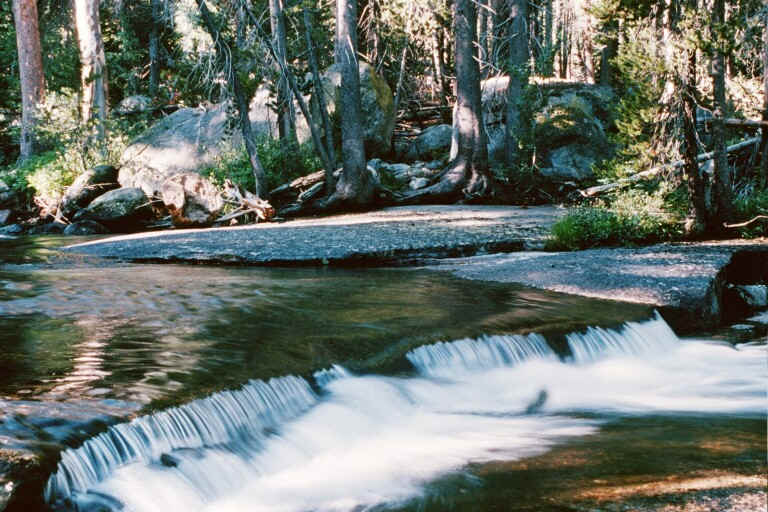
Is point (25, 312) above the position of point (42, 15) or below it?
below

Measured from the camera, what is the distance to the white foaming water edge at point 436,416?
4.57 metres

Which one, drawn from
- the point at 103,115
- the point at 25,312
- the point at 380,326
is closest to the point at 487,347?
the point at 380,326

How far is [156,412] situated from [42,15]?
3107 centimetres

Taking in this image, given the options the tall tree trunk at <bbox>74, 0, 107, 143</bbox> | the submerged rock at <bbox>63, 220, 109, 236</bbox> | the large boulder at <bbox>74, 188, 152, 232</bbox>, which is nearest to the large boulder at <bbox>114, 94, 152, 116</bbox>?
the tall tree trunk at <bbox>74, 0, 107, 143</bbox>

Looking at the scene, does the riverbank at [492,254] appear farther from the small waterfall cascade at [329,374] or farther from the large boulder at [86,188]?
the large boulder at [86,188]

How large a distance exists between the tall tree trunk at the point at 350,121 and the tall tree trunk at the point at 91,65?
338 inches

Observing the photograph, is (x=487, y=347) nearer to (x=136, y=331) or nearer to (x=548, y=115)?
(x=136, y=331)

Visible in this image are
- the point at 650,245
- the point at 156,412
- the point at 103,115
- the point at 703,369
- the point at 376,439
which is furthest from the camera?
the point at 103,115

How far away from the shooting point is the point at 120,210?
1800 cm

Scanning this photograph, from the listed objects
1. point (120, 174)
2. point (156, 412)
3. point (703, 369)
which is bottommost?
point (703, 369)

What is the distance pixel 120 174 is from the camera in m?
20.8

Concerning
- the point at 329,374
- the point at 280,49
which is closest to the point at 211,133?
the point at 280,49

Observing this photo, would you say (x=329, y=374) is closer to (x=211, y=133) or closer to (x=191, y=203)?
(x=191, y=203)

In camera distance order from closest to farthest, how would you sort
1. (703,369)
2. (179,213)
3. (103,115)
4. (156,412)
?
(156,412) → (703,369) → (179,213) → (103,115)
